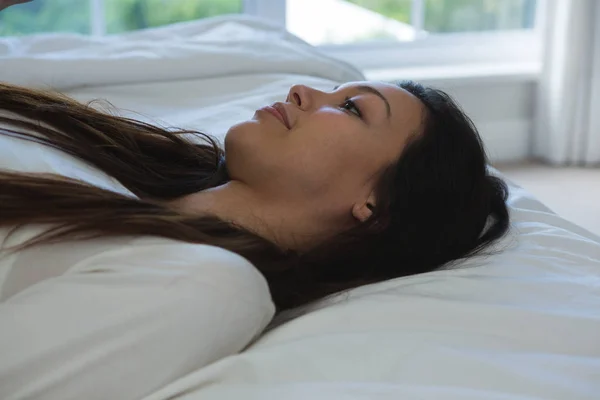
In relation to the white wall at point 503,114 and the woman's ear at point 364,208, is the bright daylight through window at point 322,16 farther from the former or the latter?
the woman's ear at point 364,208

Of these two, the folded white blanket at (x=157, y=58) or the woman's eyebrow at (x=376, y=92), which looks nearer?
the woman's eyebrow at (x=376, y=92)

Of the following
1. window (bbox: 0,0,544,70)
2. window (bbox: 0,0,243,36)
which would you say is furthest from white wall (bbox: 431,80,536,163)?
window (bbox: 0,0,243,36)

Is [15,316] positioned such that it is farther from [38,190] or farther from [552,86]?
[552,86]

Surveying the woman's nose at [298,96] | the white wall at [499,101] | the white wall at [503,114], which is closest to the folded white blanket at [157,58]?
the woman's nose at [298,96]

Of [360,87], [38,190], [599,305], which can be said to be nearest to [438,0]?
[360,87]

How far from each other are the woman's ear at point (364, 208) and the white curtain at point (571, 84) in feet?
6.66

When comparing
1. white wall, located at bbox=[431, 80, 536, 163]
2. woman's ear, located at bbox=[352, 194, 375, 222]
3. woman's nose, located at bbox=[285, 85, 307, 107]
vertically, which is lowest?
white wall, located at bbox=[431, 80, 536, 163]

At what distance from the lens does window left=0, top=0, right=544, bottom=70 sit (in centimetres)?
269

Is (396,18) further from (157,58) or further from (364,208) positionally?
(364,208)

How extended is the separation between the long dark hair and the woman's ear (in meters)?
0.01

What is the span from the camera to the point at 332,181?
3.52 feet

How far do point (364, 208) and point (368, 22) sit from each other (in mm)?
2076

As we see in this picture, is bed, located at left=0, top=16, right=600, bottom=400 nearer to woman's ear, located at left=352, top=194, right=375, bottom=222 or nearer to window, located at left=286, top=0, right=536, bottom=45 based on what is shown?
woman's ear, located at left=352, top=194, right=375, bottom=222

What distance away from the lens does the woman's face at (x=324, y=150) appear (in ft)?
3.48
